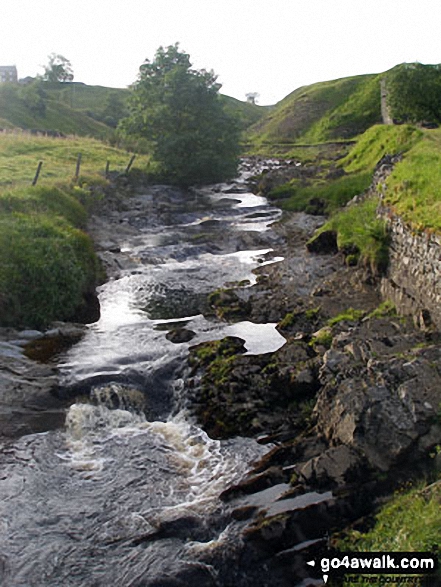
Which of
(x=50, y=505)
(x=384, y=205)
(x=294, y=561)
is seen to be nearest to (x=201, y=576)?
(x=294, y=561)

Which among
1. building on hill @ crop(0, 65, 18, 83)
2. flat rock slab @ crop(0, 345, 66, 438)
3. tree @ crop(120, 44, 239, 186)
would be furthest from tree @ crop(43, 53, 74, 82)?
flat rock slab @ crop(0, 345, 66, 438)

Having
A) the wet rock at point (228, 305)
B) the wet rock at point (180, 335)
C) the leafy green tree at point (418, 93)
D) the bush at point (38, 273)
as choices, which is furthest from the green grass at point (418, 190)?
the leafy green tree at point (418, 93)

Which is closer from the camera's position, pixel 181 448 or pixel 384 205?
pixel 181 448

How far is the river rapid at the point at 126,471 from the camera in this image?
838 centimetres

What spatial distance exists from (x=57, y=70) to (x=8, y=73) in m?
15.3

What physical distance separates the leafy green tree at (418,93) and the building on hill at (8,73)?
110m

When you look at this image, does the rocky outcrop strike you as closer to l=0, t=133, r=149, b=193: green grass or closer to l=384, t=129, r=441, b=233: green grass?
l=384, t=129, r=441, b=233: green grass

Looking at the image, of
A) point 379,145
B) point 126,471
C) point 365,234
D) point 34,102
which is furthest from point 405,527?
point 34,102

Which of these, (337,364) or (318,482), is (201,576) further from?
(337,364)

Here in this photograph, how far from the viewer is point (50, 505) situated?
31.2 ft

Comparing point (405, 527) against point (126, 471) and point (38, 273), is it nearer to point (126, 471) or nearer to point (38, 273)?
point (126, 471)

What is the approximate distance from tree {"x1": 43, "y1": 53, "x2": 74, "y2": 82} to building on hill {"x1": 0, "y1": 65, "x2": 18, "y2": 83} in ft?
36.0

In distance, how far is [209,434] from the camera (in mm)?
11727

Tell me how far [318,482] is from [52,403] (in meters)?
6.54
